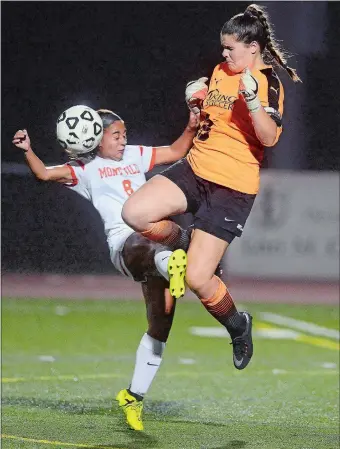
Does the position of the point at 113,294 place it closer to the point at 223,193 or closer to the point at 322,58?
the point at 322,58

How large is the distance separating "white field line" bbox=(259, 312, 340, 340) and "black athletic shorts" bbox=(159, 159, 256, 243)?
7770mm

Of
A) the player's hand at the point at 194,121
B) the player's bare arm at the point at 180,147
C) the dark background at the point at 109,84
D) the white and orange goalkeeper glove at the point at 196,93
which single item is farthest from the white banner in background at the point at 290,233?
the white and orange goalkeeper glove at the point at 196,93

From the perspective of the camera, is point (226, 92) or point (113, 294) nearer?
point (226, 92)

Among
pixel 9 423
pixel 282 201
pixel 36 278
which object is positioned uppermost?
pixel 9 423

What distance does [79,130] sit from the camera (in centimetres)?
784

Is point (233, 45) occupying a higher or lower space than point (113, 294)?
higher

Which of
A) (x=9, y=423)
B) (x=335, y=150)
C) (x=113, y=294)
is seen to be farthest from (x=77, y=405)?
(x=335, y=150)

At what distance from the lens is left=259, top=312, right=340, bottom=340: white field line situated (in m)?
15.1

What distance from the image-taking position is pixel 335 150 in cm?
2102

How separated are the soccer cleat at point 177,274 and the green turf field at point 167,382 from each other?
3.53ft

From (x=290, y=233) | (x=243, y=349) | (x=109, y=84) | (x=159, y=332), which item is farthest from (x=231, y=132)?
(x=109, y=84)

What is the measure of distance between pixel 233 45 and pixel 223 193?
39.5 inches

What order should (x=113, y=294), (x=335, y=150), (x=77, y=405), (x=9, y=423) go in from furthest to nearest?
(x=335, y=150) < (x=113, y=294) < (x=77, y=405) < (x=9, y=423)

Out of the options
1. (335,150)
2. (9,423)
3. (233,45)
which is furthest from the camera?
(335,150)
